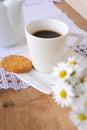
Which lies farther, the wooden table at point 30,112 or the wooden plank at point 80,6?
the wooden plank at point 80,6

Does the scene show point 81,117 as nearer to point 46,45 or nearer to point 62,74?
point 62,74

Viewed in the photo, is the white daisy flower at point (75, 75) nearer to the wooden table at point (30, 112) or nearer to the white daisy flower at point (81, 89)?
the white daisy flower at point (81, 89)

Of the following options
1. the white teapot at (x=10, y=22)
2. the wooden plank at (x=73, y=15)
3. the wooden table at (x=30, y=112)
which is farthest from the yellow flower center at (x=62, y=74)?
the wooden plank at (x=73, y=15)

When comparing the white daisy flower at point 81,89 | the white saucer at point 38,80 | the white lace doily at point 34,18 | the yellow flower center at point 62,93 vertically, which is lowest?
the white lace doily at point 34,18

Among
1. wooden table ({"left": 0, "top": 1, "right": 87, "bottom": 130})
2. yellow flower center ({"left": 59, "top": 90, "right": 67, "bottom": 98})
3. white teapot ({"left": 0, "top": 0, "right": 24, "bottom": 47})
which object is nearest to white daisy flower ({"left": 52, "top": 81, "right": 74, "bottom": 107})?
yellow flower center ({"left": 59, "top": 90, "right": 67, "bottom": 98})

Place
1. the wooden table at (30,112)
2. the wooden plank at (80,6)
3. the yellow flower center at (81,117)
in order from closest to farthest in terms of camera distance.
Answer: 1. the yellow flower center at (81,117)
2. the wooden table at (30,112)
3. the wooden plank at (80,6)

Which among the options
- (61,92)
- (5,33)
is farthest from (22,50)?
(61,92)

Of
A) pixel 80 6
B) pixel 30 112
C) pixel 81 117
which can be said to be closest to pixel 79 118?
pixel 81 117

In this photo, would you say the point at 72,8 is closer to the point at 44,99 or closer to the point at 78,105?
the point at 44,99
